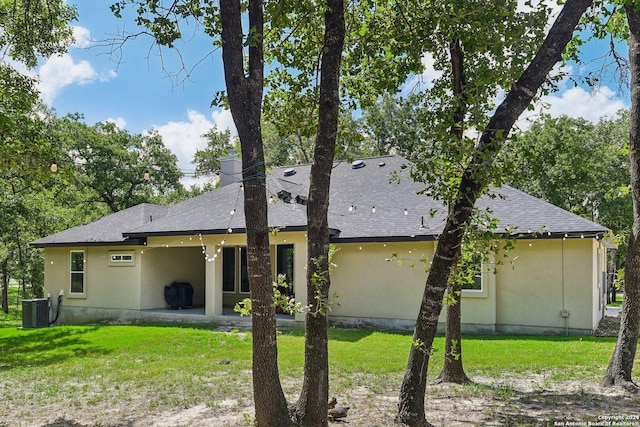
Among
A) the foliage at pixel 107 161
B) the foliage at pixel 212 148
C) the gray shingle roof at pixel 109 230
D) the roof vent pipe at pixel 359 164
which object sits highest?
the foliage at pixel 212 148

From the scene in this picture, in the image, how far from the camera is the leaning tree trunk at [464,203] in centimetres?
481

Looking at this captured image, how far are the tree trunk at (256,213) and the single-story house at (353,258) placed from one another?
16.3 feet

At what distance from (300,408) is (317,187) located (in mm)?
1965

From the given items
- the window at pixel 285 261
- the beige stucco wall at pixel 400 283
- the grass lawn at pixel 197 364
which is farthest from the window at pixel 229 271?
the grass lawn at pixel 197 364

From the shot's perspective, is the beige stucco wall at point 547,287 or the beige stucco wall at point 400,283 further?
the beige stucco wall at point 400,283

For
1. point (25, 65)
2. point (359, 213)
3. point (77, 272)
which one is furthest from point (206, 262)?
point (25, 65)

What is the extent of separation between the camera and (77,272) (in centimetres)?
1631

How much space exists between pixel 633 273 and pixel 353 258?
23.9ft

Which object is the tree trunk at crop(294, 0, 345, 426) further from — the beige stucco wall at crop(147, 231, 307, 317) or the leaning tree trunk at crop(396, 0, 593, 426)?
the beige stucco wall at crop(147, 231, 307, 317)

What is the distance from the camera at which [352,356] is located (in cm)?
912

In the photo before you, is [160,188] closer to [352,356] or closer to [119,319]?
[119,319]

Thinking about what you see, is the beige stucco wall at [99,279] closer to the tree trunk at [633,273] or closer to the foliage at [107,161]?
the foliage at [107,161]

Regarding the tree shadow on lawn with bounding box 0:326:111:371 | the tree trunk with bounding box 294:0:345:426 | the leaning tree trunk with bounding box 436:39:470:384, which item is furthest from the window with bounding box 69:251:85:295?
the tree trunk with bounding box 294:0:345:426

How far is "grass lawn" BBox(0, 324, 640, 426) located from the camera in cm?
665
